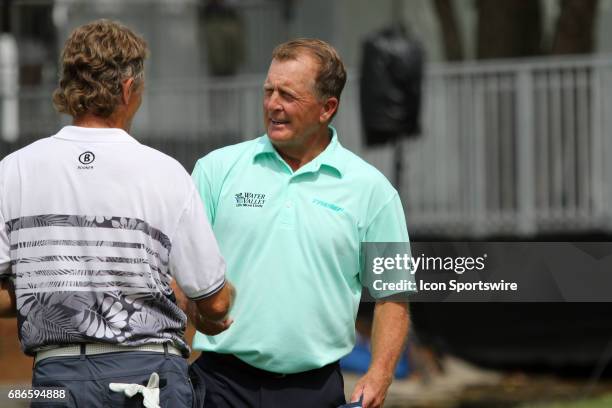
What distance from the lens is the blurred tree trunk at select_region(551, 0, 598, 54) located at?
13.1 metres

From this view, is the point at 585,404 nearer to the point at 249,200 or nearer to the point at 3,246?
the point at 249,200

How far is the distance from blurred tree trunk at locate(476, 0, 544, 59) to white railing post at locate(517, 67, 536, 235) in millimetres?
1128

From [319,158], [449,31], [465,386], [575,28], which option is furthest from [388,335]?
[449,31]

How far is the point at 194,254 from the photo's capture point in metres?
3.72

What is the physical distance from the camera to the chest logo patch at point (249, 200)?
14.4 feet

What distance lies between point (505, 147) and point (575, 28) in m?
1.52

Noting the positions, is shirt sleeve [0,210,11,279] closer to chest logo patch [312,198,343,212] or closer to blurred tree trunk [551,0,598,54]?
chest logo patch [312,198,343,212]

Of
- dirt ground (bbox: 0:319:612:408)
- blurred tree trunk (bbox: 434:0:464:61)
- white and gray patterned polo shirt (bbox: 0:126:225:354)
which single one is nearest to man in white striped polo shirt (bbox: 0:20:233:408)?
white and gray patterned polo shirt (bbox: 0:126:225:354)

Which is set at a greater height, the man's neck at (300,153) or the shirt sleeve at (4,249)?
the man's neck at (300,153)

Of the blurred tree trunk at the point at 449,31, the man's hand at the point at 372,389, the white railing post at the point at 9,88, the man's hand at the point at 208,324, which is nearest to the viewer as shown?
the man's hand at the point at 208,324

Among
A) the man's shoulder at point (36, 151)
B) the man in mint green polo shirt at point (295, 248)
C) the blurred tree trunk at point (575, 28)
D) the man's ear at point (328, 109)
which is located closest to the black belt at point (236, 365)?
the man in mint green polo shirt at point (295, 248)

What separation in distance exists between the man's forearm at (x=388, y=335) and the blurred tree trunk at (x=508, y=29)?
30.5ft

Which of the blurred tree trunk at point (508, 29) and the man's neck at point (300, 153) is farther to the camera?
the blurred tree trunk at point (508, 29)

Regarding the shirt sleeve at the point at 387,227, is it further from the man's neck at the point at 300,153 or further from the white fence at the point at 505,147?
the white fence at the point at 505,147
